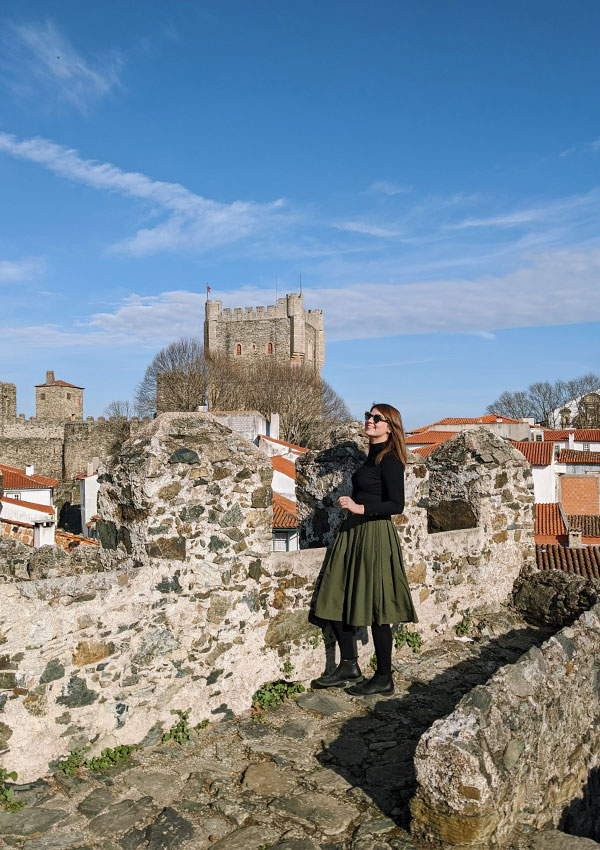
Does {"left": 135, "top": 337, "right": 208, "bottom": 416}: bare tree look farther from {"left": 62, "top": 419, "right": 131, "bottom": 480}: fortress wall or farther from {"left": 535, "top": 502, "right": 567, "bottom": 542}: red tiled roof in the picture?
{"left": 535, "top": 502, "right": 567, "bottom": 542}: red tiled roof

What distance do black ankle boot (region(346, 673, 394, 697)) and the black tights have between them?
0.15 ft

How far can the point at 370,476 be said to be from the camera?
502 centimetres

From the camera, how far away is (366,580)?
4938 millimetres

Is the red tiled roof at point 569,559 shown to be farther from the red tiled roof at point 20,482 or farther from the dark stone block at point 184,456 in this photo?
the red tiled roof at point 20,482

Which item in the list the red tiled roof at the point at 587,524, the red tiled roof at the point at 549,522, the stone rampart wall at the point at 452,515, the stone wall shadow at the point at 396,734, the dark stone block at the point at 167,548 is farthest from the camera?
the red tiled roof at the point at 587,524

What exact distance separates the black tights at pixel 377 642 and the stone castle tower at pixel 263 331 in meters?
67.4

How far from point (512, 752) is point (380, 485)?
2048 millimetres

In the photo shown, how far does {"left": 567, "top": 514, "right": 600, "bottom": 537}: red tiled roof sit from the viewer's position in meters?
28.0

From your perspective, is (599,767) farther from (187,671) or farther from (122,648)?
(122,648)

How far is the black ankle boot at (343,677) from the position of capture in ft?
17.3

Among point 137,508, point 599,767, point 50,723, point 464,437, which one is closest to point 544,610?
point 464,437

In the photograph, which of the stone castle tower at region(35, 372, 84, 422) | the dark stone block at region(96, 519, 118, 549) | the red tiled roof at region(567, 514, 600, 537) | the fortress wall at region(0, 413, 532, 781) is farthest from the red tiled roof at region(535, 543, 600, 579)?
the stone castle tower at region(35, 372, 84, 422)

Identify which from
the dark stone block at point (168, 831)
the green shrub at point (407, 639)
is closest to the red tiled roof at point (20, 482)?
the green shrub at point (407, 639)

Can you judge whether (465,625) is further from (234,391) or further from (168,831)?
(234,391)
